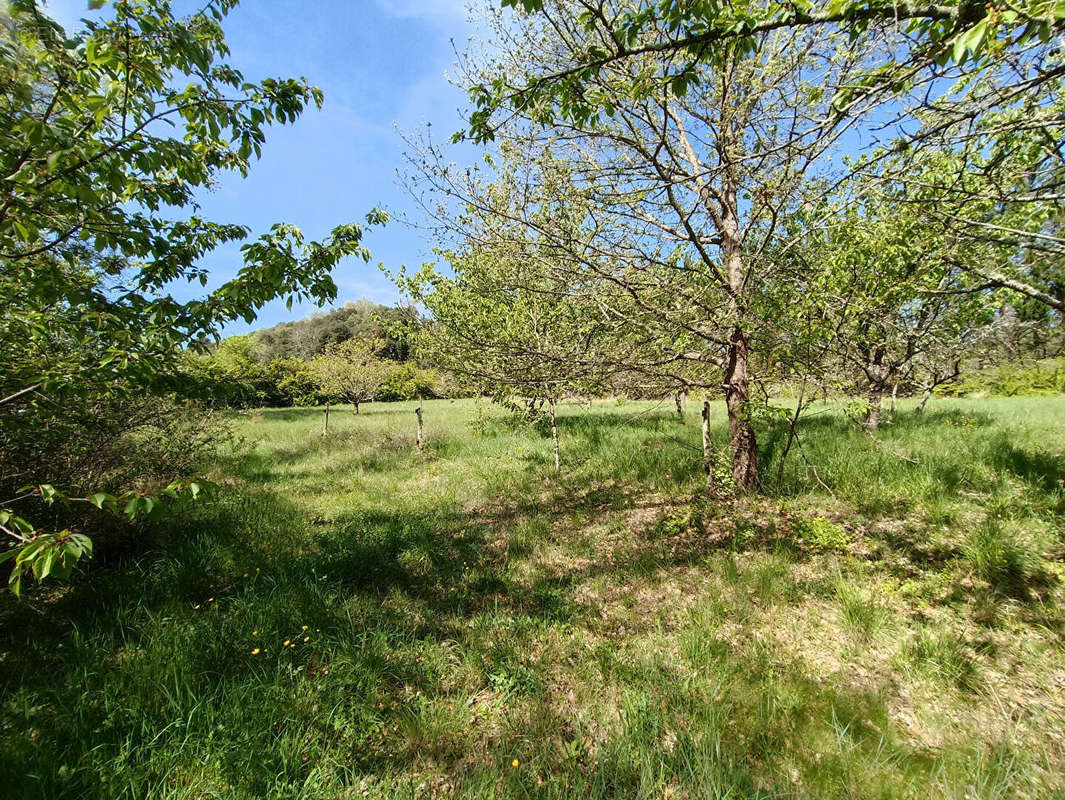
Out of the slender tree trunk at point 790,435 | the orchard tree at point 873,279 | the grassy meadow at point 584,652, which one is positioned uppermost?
the orchard tree at point 873,279

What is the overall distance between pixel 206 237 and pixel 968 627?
7431 mm

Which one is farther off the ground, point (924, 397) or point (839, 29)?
Result: point (839, 29)

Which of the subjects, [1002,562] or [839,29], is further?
[1002,562]

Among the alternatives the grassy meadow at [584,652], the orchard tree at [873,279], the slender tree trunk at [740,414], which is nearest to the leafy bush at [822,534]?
the grassy meadow at [584,652]

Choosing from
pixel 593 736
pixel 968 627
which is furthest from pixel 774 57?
pixel 593 736

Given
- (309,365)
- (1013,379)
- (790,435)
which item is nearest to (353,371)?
(309,365)

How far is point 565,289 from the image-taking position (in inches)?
182

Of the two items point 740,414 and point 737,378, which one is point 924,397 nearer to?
point 737,378

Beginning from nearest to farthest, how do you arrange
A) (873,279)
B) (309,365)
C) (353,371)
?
(873,279) → (353,371) → (309,365)

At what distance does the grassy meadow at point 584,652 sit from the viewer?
2.00 meters

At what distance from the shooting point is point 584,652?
116 inches

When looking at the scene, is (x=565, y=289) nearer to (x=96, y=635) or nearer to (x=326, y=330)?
(x=96, y=635)

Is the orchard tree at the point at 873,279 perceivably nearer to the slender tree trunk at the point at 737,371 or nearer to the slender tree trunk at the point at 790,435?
the slender tree trunk at the point at 790,435

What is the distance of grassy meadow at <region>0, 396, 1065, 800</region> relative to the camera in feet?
6.57
